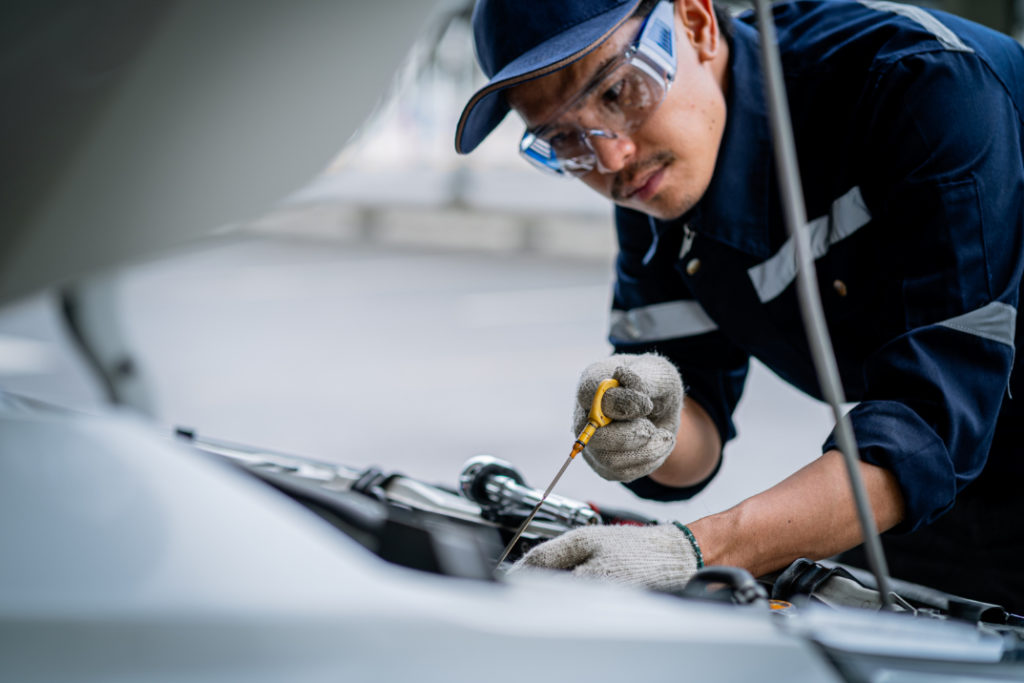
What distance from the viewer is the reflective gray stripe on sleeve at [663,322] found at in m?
1.55

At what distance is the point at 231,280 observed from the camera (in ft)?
25.5

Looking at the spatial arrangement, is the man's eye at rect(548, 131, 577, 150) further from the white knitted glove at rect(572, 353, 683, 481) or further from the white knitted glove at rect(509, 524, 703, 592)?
the white knitted glove at rect(509, 524, 703, 592)

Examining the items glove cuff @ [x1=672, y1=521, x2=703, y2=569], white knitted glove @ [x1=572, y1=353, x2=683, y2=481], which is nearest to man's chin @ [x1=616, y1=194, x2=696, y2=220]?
white knitted glove @ [x1=572, y1=353, x2=683, y2=481]

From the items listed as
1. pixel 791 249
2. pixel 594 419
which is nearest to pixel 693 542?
pixel 594 419

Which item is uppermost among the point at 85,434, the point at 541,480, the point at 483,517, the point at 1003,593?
the point at 85,434

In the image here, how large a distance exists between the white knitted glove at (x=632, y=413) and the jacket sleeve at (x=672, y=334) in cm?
25

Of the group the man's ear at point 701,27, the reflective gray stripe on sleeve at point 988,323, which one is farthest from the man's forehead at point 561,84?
the reflective gray stripe on sleeve at point 988,323

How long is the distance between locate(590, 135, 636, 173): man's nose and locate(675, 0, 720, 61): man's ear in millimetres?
187

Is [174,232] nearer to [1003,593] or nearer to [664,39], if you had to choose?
[664,39]

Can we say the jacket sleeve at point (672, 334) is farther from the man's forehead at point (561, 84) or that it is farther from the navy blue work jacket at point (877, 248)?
the man's forehead at point (561, 84)

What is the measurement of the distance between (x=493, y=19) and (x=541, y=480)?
2.69m

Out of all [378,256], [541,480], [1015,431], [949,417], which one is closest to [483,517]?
[949,417]

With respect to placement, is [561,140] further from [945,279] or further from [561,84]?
[945,279]

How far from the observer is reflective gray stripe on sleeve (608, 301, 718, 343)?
1554 millimetres
